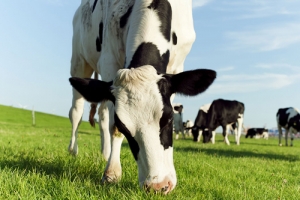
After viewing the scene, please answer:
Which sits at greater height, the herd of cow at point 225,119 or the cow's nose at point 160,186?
the herd of cow at point 225,119

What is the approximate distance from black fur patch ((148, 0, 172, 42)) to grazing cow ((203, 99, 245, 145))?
15561 millimetres

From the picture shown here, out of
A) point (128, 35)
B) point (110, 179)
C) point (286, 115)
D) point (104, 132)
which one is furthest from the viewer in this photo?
point (286, 115)

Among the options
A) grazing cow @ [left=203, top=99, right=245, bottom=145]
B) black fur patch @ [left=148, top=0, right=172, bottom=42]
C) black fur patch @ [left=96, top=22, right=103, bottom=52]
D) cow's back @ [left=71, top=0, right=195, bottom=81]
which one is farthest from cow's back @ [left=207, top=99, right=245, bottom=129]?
black fur patch @ [left=148, top=0, right=172, bottom=42]

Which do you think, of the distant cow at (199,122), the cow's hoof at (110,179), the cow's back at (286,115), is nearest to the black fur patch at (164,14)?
the cow's hoof at (110,179)

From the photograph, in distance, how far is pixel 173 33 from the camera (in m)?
4.32

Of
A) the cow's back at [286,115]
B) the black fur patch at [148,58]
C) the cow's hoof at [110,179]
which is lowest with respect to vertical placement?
the cow's hoof at [110,179]

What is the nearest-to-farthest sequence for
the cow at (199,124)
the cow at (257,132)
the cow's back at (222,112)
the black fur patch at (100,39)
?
the black fur patch at (100,39), the cow's back at (222,112), the cow at (199,124), the cow at (257,132)

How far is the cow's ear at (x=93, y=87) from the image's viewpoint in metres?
3.23

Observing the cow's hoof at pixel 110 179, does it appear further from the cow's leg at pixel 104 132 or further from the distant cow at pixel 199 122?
the distant cow at pixel 199 122

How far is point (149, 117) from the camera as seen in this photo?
274 centimetres

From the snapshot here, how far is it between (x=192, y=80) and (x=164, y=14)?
1.12 m

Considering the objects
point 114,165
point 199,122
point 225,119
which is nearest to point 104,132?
point 114,165

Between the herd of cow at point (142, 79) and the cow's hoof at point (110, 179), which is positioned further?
the cow's hoof at point (110, 179)

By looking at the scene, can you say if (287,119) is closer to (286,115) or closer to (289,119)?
(289,119)
